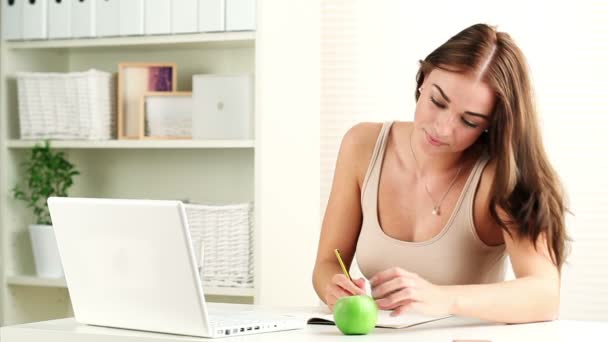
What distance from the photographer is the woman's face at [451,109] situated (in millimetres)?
1895

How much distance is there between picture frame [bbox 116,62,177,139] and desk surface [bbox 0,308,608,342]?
1.47m

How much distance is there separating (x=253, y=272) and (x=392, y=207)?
870mm

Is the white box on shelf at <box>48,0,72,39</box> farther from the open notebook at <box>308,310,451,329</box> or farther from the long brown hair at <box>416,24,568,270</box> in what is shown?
the open notebook at <box>308,310,451,329</box>

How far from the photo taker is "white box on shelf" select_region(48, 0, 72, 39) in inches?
121

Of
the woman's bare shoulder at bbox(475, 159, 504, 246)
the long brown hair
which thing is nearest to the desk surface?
the long brown hair

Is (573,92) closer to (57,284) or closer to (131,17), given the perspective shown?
(131,17)

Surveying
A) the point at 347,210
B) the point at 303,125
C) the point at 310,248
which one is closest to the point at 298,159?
the point at 303,125

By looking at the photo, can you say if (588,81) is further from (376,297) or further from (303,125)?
(376,297)

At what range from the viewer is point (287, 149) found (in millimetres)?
2898

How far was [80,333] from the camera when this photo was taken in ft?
4.98

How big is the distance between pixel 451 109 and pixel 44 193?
1.70m

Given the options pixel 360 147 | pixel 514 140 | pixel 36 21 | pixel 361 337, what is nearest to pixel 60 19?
pixel 36 21

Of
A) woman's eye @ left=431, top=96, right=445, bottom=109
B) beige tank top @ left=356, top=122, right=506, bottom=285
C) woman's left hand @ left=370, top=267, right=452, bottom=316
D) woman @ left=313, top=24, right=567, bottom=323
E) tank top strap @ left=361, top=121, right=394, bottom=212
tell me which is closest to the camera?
woman's left hand @ left=370, top=267, right=452, bottom=316

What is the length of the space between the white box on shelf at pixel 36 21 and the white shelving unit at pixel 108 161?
32 mm
